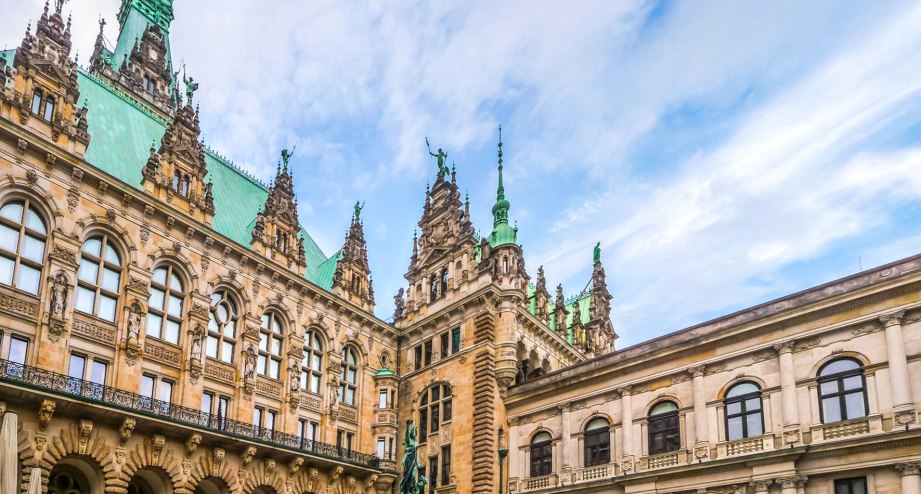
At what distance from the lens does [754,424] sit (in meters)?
32.0

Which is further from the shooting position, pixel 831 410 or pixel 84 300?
pixel 84 300

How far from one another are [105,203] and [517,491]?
78.2 feet

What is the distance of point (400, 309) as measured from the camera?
50.2 meters

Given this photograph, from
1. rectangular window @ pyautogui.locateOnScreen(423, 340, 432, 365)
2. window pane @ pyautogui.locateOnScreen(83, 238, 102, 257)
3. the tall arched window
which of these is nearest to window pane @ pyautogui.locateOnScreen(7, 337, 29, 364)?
window pane @ pyautogui.locateOnScreen(83, 238, 102, 257)

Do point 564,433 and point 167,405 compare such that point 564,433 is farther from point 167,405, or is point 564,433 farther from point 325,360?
point 167,405

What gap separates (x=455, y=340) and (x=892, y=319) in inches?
896

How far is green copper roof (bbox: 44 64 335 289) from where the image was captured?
37969 mm

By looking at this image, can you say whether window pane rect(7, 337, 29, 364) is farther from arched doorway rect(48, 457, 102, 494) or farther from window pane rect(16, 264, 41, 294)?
arched doorway rect(48, 457, 102, 494)

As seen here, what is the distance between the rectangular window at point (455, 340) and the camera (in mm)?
44500

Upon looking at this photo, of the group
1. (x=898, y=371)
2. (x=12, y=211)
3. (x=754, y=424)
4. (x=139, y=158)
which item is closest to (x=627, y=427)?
(x=754, y=424)

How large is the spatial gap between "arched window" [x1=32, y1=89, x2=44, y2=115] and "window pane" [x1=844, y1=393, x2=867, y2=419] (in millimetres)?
34373

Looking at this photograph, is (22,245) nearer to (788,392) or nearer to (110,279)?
(110,279)

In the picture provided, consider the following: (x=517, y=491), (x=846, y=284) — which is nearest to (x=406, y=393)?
(x=517, y=491)

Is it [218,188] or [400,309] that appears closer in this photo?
[218,188]
